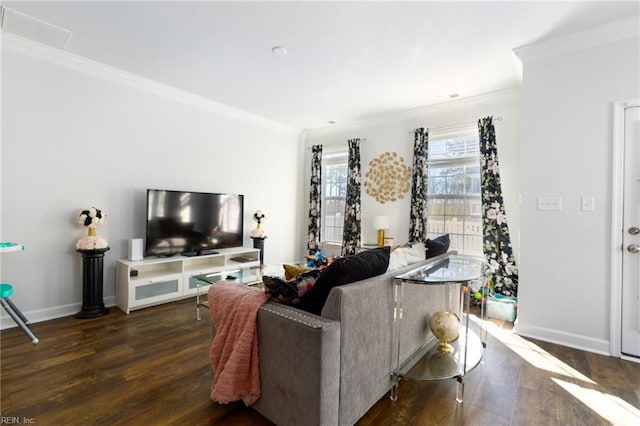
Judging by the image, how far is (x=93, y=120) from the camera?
10.4 ft

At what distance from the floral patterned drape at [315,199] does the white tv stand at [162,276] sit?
1475 millimetres

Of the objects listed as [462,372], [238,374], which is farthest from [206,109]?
[462,372]

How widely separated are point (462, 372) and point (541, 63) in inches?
108

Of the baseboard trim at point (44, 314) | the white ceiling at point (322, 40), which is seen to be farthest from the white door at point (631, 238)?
the baseboard trim at point (44, 314)

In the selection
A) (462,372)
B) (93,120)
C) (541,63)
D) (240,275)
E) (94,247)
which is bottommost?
(462,372)

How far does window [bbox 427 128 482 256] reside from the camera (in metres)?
3.93

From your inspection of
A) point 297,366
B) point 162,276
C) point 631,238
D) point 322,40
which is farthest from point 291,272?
point 631,238

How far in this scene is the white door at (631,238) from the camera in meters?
2.33

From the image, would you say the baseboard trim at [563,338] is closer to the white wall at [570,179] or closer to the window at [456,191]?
the white wall at [570,179]

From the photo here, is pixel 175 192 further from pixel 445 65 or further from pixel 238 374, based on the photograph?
pixel 445 65

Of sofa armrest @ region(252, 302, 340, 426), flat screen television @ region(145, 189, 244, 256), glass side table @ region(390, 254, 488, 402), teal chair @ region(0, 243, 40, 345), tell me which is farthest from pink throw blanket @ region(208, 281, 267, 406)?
flat screen television @ region(145, 189, 244, 256)

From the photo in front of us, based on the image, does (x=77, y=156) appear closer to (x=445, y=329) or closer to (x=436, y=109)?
(x=445, y=329)

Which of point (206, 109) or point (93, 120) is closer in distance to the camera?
point (93, 120)

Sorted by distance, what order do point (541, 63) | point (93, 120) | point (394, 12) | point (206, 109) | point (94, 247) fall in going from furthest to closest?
1. point (206, 109)
2. point (93, 120)
3. point (94, 247)
4. point (541, 63)
5. point (394, 12)
